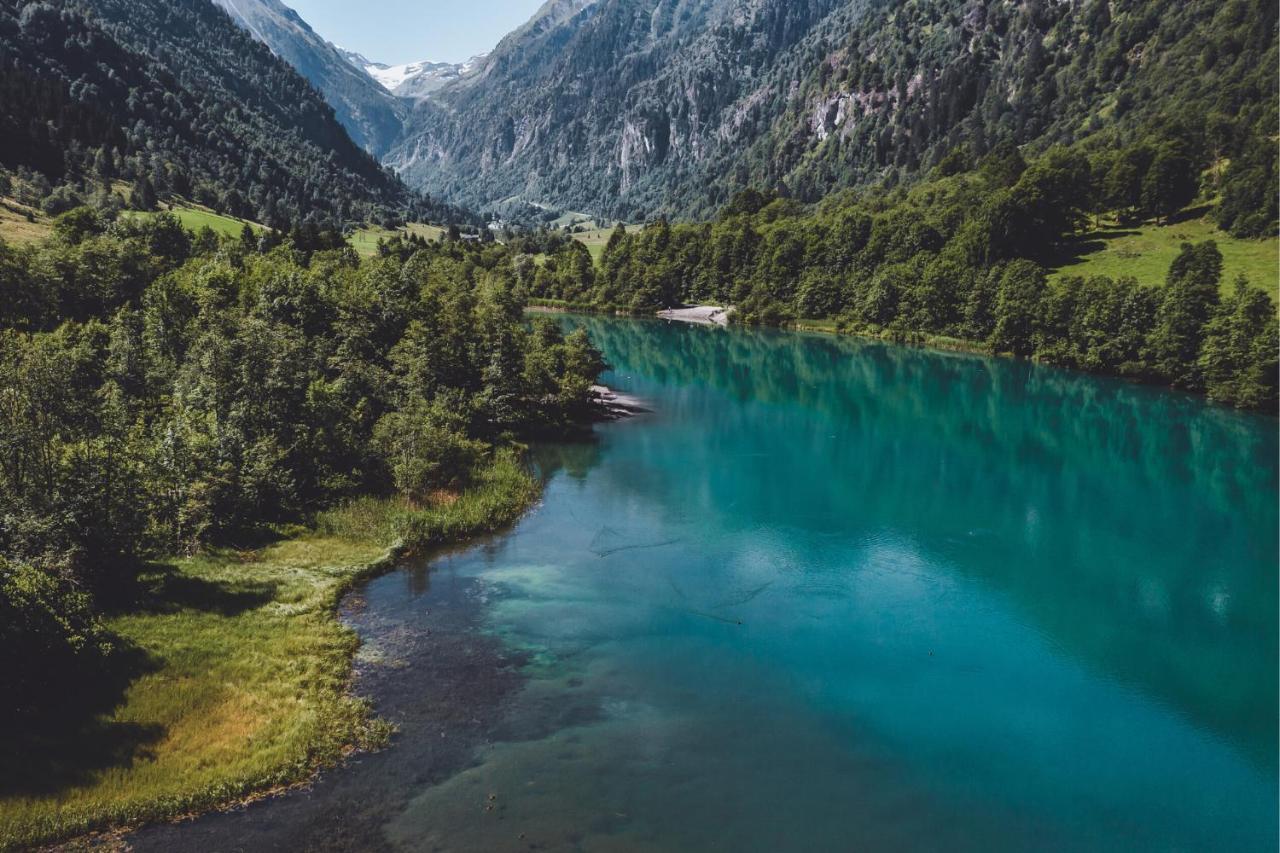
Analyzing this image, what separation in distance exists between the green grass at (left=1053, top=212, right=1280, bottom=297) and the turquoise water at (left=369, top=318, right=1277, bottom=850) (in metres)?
44.9

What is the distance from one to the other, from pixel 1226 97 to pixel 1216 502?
132530mm

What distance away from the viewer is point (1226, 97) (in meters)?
149

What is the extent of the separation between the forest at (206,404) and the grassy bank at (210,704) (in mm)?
1737

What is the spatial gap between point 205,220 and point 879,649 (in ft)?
495

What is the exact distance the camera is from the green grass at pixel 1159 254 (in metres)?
103

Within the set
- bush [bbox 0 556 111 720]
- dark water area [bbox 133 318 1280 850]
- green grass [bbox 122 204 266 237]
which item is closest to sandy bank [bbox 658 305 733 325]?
green grass [bbox 122 204 266 237]

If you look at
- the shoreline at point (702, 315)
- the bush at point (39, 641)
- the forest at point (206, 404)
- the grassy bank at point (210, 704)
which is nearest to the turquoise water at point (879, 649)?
the grassy bank at point (210, 704)

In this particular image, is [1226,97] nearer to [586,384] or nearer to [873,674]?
[586,384]

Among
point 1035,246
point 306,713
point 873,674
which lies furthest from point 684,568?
point 1035,246

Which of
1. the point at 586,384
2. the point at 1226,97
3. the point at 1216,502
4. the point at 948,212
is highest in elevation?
the point at 1226,97

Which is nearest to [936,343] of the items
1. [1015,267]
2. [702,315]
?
[1015,267]

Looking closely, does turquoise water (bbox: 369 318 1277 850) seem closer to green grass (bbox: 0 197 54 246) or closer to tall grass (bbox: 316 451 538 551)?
tall grass (bbox: 316 451 538 551)

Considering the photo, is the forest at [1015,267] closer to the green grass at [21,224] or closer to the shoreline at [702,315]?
the shoreline at [702,315]

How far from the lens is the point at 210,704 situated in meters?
26.2
